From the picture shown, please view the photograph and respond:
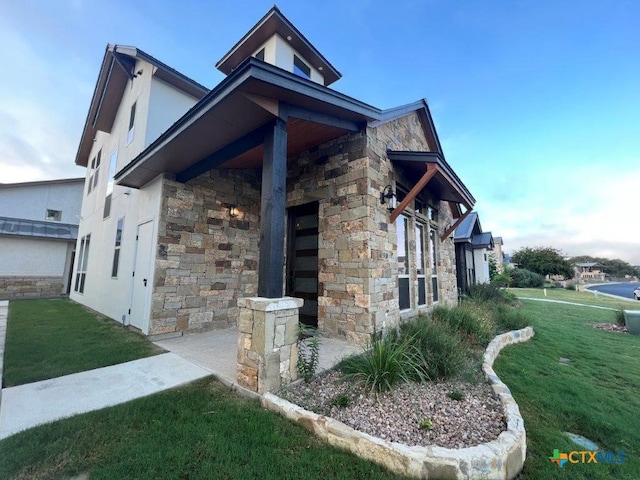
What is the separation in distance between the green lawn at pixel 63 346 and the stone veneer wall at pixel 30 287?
7.03 metres

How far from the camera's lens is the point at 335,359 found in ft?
12.3

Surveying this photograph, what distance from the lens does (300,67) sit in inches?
353

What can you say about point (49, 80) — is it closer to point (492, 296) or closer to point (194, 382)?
point (194, 382)

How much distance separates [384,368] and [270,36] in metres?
9.71

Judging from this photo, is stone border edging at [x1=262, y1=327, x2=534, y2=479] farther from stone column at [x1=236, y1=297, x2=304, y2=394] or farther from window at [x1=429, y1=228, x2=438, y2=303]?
window at [x1=429, y1=228, x2=438, y2=303]

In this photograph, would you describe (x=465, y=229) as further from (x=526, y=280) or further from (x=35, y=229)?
(x=526, y=280)

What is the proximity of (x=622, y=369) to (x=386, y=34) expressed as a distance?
10.6 m

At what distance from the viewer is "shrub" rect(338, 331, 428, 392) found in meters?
2.87

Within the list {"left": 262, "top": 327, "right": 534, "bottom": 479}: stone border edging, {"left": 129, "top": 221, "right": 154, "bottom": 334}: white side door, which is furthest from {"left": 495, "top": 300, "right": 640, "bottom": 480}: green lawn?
{"left": 129, "top": 221, "right": 154, "bottom": 334}: white side door

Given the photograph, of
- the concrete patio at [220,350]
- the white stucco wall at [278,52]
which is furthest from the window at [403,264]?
the white stucco wall at [278,52]

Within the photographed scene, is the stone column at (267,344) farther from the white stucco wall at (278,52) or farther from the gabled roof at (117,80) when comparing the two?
the white stucco wall at (278,52)

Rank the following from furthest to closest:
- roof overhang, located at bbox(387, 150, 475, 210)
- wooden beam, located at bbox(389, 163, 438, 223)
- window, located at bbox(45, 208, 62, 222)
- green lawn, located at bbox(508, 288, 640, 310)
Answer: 1. window, located at bbox(45, 208, 62, 222)
2. green lawn, located at bbox(508, 288, 640, 310)
3. roof overhang, located at bbox(387, 150, 475, 210)
4. wooden beam, located at bbox(389, 163, 438, 223)

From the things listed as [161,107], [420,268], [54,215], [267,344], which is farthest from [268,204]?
[54,215]

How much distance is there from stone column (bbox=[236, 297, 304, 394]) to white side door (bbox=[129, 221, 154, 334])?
10.3 feet
